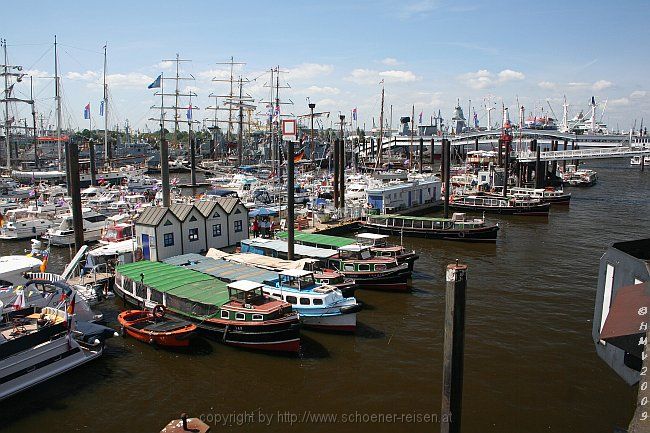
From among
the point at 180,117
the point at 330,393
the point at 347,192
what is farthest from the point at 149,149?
the point at 330,393

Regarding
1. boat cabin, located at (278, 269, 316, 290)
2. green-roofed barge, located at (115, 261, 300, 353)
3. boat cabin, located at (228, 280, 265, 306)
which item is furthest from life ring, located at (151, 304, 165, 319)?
boat cabin, located at (278, 269, 316, 290)

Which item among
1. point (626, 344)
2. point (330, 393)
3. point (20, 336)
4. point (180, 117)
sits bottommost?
point (330, 393)

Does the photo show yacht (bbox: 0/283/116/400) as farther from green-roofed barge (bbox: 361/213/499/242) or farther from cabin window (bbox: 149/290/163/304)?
green-roofed barge (bbox: 361/213/499/242)

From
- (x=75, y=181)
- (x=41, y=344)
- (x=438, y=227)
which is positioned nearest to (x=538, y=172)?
(x=438, y=227)

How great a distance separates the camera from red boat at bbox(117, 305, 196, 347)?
85.3 ft

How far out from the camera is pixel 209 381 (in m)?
23.7

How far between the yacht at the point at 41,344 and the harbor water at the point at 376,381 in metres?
0.57

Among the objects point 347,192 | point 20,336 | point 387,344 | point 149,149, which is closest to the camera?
point 20,336

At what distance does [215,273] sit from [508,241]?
3440 centimetres

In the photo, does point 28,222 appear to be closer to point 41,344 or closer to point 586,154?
point 41,344

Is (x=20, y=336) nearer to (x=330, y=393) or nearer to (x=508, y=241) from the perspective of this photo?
(x=330, y=393)

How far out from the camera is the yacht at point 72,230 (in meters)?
52.2

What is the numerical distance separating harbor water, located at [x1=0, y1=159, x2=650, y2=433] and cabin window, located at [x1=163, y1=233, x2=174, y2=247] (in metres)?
6.07

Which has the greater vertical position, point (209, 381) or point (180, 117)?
point (180, 117)
